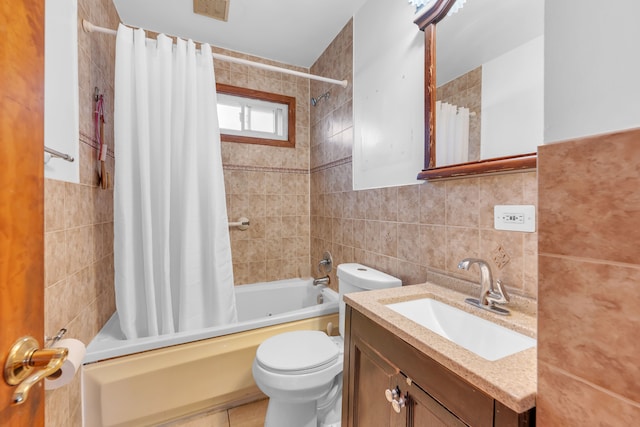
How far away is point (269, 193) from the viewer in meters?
2.43

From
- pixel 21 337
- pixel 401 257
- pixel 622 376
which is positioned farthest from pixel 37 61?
pixel 401 257

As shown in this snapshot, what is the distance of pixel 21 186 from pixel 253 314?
6.81ft

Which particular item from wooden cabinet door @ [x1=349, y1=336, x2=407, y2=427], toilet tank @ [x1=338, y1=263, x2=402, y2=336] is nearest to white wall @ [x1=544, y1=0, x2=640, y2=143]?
wooden cabinet door @ [x1=349, y1=336, x2=407, y2=427]

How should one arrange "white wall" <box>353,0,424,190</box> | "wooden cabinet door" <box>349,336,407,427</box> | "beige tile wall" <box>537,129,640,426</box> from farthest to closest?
1. "white wall" <box>353,0,424,190</box>
2. "wooden cabinet door" <box>349,336,407,427</box>
3. "beige tile wall" <box>537,129,640,426</box>

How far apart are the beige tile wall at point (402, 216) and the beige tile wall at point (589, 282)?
53cm

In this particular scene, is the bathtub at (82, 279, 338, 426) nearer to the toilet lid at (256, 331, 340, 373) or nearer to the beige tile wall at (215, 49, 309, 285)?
the toilet lid at (256, 331, 340, 373)

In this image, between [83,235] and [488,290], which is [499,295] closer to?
[488,290]

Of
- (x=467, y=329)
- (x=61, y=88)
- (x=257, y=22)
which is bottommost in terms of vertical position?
(x=467, y=329)

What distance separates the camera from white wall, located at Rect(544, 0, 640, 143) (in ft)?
1.14

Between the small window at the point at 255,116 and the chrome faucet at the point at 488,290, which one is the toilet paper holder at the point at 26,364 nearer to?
the chrome faucet at the point at 488,290

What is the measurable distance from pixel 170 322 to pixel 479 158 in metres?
1.72

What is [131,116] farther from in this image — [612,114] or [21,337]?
[612,114]

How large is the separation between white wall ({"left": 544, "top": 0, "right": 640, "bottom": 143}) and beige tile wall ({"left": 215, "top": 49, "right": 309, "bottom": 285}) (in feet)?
7.11

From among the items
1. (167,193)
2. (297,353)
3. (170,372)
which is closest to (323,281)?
(297,353)
